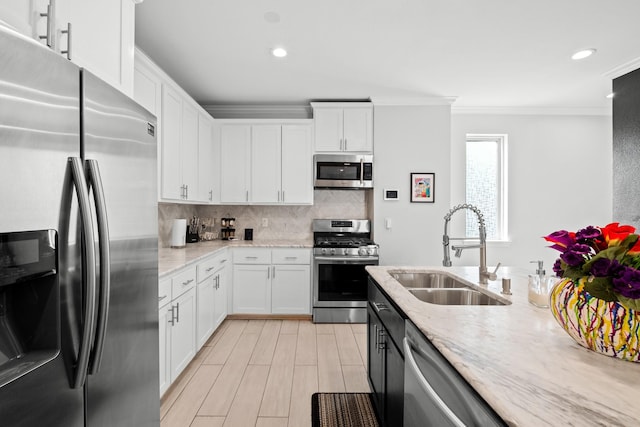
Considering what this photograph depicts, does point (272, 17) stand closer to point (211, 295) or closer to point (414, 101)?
point (414, 101)

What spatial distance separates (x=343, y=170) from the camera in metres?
4.07

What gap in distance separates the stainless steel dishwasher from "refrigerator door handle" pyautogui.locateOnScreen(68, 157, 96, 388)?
3.02 ft

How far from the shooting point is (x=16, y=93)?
0.74 m

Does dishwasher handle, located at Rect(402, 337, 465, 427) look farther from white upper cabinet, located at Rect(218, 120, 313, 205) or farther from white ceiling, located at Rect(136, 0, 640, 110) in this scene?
white upper cabinet, located at Rect(218, 120, 313, 205)

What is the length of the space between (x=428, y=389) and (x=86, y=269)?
973 millimetres

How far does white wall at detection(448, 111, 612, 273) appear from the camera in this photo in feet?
15.0

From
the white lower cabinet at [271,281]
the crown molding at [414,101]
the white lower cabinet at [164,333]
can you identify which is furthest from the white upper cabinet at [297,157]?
the white lower cabinet at [164,333]

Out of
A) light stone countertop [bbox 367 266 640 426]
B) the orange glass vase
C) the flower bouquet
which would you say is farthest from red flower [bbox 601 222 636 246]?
light stone countertop [bbox 367 266 640 426]

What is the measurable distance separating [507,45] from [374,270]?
2271 millimetres

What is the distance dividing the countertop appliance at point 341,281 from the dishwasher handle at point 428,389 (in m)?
2.51

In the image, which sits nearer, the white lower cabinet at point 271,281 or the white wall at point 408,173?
the white lower cabinet at point 271,281

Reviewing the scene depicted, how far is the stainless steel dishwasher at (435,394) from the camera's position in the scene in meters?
0.76

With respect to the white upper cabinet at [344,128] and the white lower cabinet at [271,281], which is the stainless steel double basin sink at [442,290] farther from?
the white upper cabinet at [344,128]

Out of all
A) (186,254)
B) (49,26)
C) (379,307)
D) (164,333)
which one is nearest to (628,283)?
(379,307)
